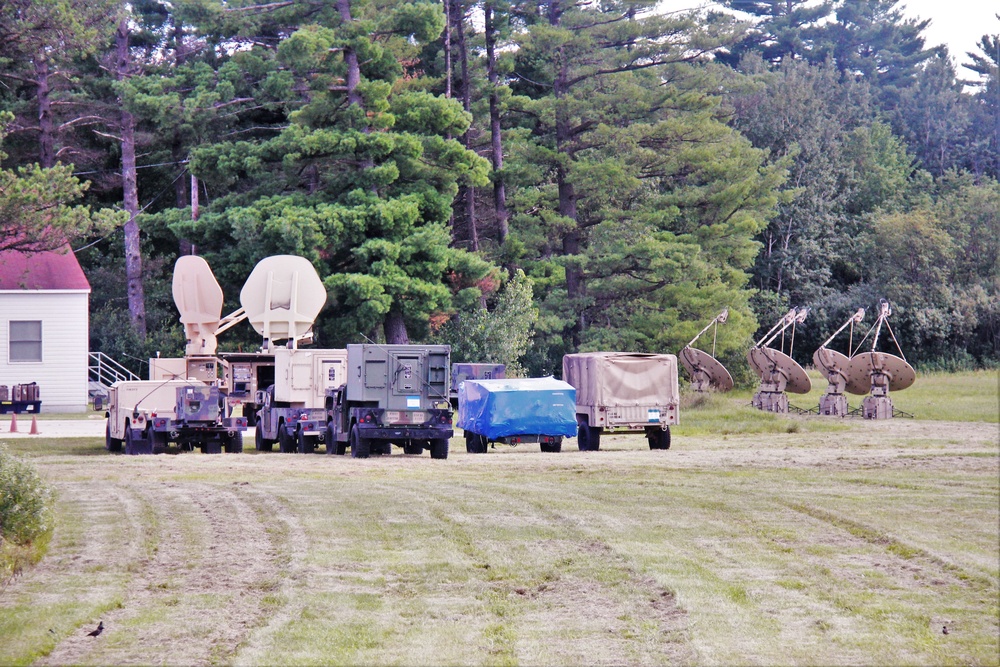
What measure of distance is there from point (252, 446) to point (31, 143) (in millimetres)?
26182

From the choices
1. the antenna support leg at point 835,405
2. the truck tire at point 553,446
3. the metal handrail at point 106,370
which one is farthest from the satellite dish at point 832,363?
the metal handrail at point 106,370

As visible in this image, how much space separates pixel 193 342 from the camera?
111 ft

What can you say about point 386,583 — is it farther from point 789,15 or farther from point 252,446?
point 789,15

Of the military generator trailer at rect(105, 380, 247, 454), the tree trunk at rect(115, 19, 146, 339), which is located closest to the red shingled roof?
the tree trunk at rect(115, 19, 146, 339)

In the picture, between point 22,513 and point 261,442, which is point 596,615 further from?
point 261,442

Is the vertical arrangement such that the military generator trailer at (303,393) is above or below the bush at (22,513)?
above

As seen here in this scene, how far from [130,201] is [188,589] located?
4121cm

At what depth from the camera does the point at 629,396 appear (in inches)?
1080

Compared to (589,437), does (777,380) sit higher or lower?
higher

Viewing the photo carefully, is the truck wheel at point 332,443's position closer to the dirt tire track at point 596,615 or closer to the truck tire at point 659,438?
the truck tire at point 659,438

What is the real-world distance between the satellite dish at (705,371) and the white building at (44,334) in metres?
19.9

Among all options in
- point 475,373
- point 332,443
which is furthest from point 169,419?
point 475,373

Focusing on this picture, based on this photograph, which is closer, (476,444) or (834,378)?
(476,444)

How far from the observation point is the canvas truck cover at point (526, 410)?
85.7 ft
